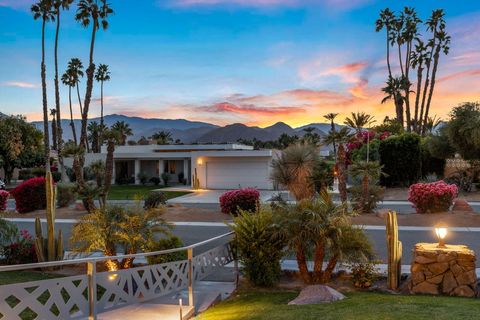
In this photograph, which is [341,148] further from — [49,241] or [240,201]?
[49,241]

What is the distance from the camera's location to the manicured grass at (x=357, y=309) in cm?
564

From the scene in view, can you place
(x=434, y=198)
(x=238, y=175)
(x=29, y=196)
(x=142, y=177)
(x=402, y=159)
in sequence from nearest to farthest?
(x=434, y=198), (x=29, y=196), (x=402, y=159), (x=238, y=175), (x=142, y=177)

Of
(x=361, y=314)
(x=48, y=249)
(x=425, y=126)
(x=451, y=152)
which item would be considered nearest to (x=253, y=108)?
(x=425, y=126)

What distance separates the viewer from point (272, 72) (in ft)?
96.8

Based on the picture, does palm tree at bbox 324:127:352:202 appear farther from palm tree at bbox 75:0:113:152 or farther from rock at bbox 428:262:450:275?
palm tree at bbox 75:0:113:152

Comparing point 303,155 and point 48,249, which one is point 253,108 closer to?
point 303,155

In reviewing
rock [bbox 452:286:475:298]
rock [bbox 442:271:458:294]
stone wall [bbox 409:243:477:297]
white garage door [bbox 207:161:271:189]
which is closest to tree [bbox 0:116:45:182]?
white garage door [bbox 207:161:271:189]

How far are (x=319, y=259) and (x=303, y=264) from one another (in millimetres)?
346

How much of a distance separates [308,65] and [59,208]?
612 inches

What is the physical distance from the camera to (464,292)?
7508 mm

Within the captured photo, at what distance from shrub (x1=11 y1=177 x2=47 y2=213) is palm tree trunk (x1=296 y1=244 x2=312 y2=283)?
16.0 m

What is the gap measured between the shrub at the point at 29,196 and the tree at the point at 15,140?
59.0 ft

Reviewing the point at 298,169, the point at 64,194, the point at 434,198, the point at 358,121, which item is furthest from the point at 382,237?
the point at 64,194

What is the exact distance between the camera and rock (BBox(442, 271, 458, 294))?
7566 mm
